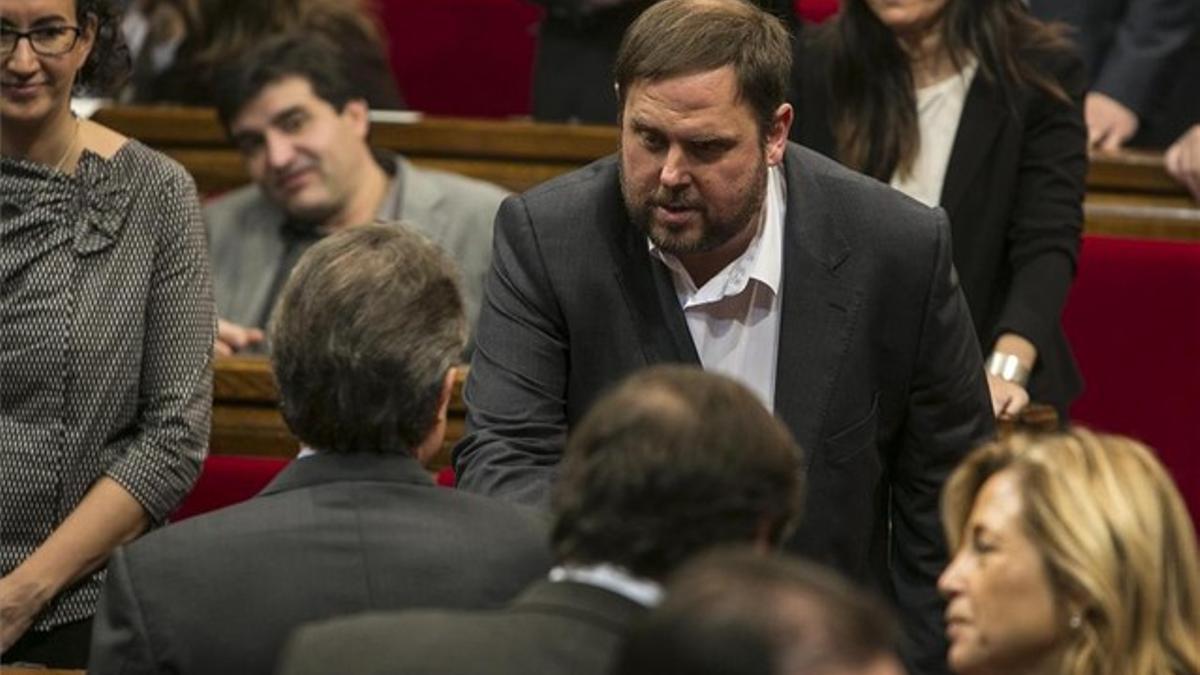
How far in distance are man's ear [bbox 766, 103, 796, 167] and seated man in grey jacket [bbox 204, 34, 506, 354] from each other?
1.52 metres

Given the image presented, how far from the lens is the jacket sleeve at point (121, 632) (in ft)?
7.36

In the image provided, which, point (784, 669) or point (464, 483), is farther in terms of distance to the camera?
point (464, 483)

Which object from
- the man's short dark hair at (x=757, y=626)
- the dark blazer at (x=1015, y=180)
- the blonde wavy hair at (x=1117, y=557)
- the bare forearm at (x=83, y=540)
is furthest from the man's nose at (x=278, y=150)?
the man's short dark hair at (x=757, y=626)

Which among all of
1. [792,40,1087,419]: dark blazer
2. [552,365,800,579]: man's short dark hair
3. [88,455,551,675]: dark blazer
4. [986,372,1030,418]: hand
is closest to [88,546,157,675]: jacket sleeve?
[88,455,551,675]: dark blazer

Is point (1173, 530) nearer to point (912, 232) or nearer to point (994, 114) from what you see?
point (912, 232)

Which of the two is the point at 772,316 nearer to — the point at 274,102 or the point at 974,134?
the point at 974,134

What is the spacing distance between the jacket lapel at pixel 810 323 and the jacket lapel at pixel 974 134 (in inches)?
35.0

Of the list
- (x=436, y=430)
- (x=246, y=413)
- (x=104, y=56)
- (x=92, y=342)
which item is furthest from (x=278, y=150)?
(x=436, y=430)

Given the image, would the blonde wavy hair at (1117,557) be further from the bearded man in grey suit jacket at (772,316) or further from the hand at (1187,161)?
the hand at (1187,161)

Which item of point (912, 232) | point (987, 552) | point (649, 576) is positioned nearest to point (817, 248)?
point (912, 232)

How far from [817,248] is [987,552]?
2.17 feet

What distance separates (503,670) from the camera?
1.83m

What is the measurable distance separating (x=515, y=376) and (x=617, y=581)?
961mm

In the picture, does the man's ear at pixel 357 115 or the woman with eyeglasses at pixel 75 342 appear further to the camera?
the man's ear at pixel 357 115
